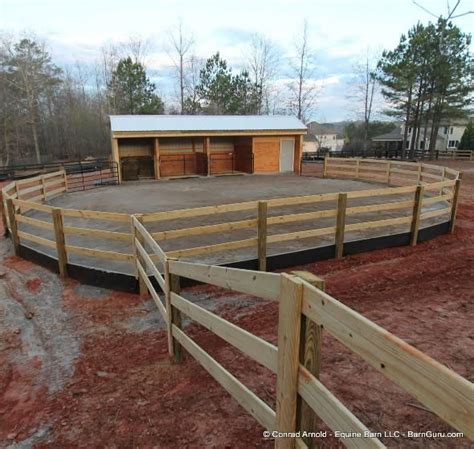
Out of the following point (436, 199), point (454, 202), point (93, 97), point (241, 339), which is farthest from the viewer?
point (93, 97)

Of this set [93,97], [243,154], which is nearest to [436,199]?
[243,154]

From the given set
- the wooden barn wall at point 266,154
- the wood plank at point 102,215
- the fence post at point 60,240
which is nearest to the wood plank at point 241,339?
the wood plank at point 102,215

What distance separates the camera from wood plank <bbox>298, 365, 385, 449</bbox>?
4.06 ft

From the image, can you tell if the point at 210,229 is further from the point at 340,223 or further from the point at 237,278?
the point at 237,278

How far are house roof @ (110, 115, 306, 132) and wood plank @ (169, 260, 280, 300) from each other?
51.7ft

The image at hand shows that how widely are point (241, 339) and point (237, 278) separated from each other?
1.18 feet

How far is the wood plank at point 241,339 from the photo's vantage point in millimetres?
1824

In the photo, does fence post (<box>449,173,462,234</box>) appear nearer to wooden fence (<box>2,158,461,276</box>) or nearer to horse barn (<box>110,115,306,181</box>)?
wooden fence (<box>2,158,461,276</box>)

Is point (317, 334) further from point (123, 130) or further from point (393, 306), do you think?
point (123, 130)

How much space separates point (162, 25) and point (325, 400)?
138 ft

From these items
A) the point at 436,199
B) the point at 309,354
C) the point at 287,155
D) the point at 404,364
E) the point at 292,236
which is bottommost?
the point at 292,236

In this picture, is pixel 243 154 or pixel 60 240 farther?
pixel 243 154

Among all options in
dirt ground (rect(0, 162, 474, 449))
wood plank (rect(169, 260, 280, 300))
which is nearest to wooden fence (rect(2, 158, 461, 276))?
dirt ground (rect(0, 162, 474, 449))

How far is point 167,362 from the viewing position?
331 centimetres
